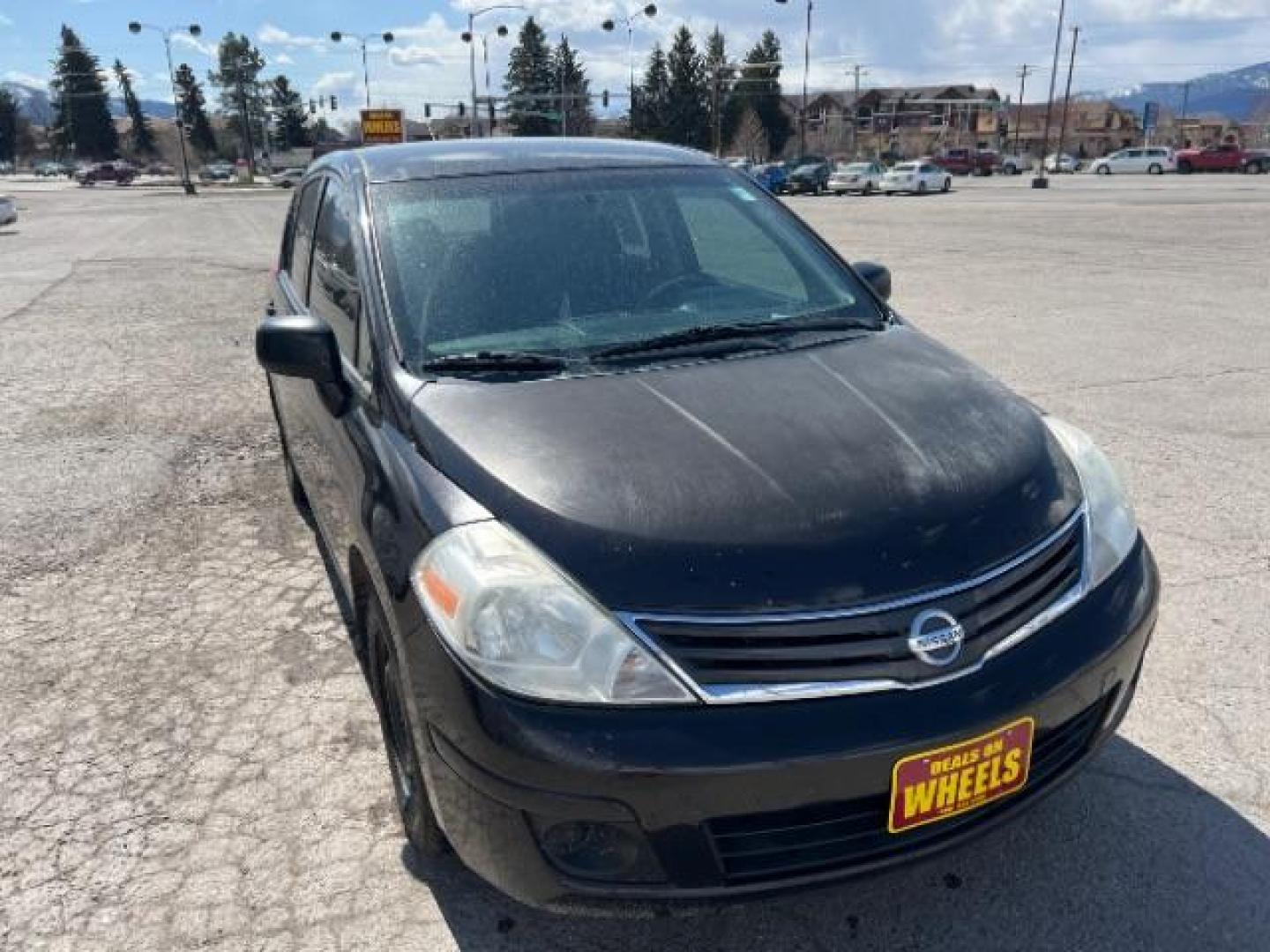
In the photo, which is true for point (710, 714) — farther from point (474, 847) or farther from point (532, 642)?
→ point (474, 847)

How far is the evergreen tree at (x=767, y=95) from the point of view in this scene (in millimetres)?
88125

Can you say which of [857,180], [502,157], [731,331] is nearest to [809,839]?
[731,331]

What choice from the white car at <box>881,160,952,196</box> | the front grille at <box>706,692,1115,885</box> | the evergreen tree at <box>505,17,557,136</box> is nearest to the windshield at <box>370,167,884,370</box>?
the front grille at <box>706,692,1115,885</box>

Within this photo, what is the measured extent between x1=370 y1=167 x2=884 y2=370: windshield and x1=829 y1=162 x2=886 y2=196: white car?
42451 millimetres

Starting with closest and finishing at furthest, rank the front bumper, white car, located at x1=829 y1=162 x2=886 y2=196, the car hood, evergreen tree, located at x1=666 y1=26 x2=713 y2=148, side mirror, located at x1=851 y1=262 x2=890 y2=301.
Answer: the front bumper, the car hood, side mirror, located at x1=851 y1=262 x2=890 y2=301, white car, located at x1=829 y1=162 x2=886 y2=196, evergreen tree, located at x1=666 y1=26 x2=713 y2=148

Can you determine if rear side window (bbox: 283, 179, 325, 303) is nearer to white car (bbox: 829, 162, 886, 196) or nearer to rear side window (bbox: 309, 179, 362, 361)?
rear side window (bbox: 309, 179, 362, 361)

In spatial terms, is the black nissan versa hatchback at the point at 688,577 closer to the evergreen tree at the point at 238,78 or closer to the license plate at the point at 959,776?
the license plate at the point at 959,776

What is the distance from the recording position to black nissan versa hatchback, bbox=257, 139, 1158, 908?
186 cm

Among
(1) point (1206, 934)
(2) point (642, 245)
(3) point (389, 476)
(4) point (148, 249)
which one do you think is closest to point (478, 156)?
(2) point (642, 245)

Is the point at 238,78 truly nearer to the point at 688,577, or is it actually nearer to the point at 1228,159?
the point at 1228,159

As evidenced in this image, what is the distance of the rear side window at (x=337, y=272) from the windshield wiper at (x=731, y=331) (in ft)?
2.61

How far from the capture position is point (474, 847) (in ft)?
6.73

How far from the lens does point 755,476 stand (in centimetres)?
217

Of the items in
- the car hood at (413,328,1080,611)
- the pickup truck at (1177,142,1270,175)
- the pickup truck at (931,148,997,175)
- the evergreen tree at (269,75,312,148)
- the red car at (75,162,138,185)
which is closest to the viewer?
the car hood at (413,328,1080,611)
